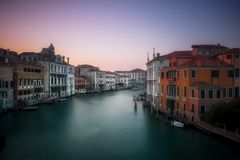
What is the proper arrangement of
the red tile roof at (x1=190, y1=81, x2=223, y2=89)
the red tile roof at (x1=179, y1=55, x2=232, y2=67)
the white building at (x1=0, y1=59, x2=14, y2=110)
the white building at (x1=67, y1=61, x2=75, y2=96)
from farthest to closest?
the white building at (x1=67, y1=61, x2=75, y2=96) → the white building at (x1=0, y1=59, x2=14, y2=110) → the red tile roof at (x1=179, y1=55, x2=232, y2=67) → the red tile roof at (x1=190, y1=81, x2=223, y2=89)

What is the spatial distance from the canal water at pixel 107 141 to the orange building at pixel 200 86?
2167mm

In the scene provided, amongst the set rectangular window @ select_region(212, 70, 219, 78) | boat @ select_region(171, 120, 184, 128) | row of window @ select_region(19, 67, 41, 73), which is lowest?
boat @ select_region(171, 120, 184, 128)

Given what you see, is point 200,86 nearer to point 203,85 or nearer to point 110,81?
point 203,85

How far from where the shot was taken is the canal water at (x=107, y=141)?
49.9ft

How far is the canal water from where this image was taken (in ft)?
49.9

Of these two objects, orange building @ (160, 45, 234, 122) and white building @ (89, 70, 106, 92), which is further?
white building @ (89, 70, 106, 92)

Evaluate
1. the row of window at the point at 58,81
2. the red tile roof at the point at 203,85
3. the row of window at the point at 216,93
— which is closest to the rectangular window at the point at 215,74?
the red tile roof at the point at 203,85

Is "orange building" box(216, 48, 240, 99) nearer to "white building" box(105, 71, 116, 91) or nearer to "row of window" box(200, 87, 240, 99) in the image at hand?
"row of window" box(200, 87, 240, 99)

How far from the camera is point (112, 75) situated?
100 meters

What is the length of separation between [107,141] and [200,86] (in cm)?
945

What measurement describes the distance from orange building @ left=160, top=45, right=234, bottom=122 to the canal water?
217 cm

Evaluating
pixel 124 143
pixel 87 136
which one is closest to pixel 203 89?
pixel 124 143

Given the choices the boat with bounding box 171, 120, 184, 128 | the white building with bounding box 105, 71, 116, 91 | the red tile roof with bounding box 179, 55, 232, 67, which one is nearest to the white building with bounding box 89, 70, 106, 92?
the white building with bounding box 105, 71, 116, 91

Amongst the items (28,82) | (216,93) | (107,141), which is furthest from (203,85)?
(28,82)
